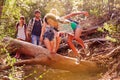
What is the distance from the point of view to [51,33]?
6.88 m

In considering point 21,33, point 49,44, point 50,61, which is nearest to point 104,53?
point 50,61

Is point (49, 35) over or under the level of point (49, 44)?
over

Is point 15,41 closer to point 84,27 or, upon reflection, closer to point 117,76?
point 117,76

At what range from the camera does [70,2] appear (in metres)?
14.3

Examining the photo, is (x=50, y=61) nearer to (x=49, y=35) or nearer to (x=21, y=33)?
(x=49, y=35)

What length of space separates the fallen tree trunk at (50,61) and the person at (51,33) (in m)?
0.24

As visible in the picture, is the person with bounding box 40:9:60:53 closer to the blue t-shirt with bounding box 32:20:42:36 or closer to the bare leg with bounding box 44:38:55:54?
the bare leg with bounding box 44:38:55:54

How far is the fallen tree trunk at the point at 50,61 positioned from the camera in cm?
702

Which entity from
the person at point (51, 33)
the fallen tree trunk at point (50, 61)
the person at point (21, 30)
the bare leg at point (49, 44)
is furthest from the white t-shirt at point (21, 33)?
the bare leg at point (49, 44)

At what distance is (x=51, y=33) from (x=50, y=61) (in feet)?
2.39

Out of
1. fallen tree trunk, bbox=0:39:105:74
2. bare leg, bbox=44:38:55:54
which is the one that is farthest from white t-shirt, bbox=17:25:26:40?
bare leg, bbox=44:38:55:54

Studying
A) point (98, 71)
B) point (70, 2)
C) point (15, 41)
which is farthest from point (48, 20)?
point (70, 2)

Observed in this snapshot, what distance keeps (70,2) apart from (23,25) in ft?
21.4

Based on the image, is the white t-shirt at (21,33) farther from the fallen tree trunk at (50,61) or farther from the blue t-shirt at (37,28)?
the fallen tree trunk at (50,61)
